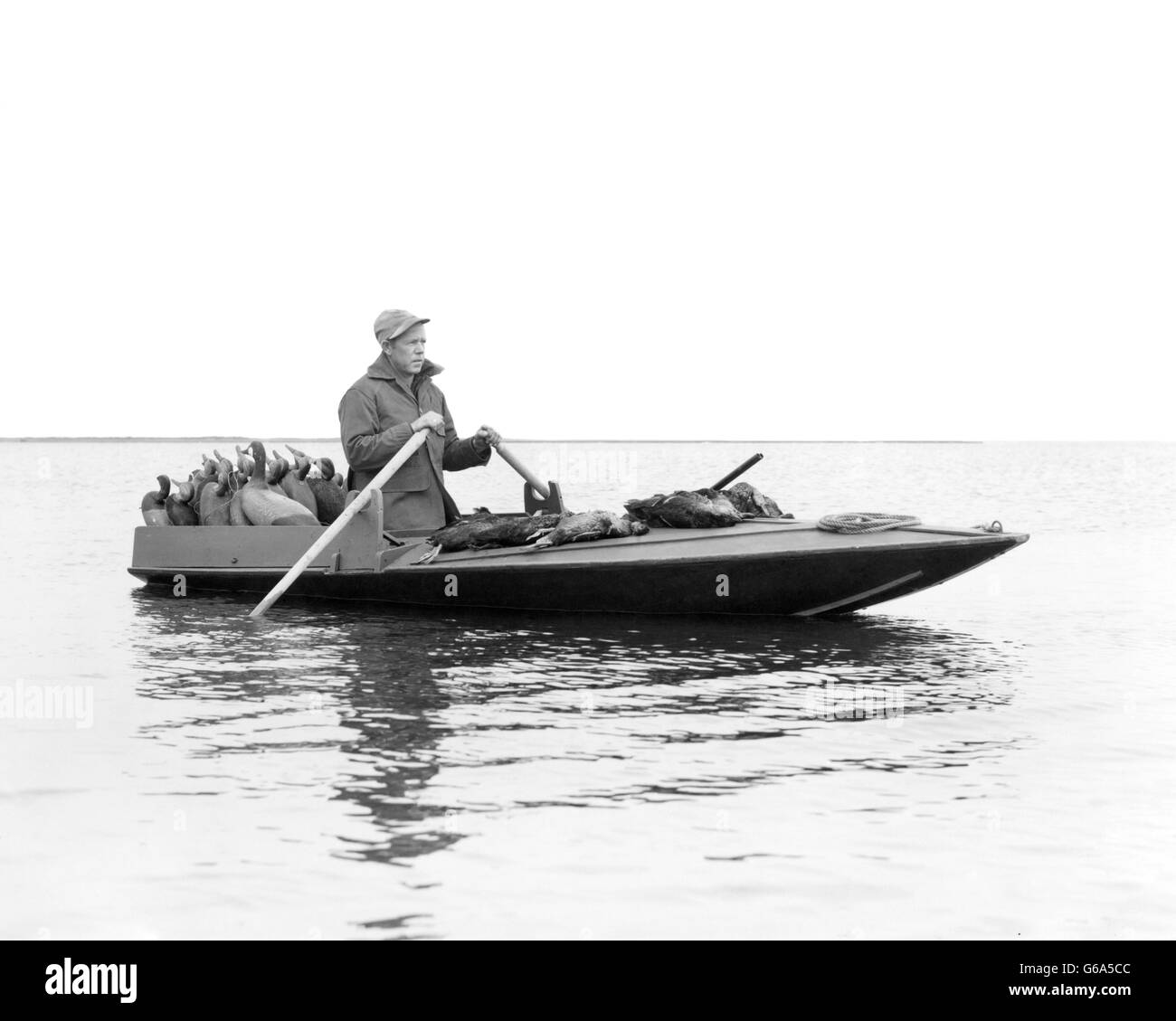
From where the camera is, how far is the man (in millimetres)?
13359

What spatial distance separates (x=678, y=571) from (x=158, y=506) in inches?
241

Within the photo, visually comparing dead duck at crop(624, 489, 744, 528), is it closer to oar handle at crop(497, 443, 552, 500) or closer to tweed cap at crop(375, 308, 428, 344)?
oar handle at crop(497, 443, 552, 500)

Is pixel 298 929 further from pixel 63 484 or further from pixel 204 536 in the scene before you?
pixel 63 484

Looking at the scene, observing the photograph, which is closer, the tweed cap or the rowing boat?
the rowing boat

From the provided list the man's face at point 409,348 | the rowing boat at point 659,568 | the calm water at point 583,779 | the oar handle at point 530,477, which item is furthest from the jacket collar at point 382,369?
the calm water at point 583,779

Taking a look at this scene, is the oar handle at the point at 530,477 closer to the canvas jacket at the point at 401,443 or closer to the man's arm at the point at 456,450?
the man's arm at the point at 456,450

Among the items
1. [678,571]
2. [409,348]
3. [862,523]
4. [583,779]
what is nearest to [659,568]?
[678,571]

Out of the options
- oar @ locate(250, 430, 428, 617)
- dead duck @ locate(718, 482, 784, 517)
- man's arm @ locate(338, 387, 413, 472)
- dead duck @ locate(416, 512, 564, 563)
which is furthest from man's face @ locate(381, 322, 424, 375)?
dead duck @ locate(718, 482, 784, 517)

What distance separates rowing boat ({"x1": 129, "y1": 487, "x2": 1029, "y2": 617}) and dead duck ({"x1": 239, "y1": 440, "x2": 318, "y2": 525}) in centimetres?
27

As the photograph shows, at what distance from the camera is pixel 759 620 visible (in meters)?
13.1

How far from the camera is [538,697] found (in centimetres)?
955

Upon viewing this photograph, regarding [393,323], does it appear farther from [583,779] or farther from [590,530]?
[583,779]

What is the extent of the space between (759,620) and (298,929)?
8460 mm
